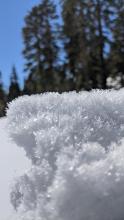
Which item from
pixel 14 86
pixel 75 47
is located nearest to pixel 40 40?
pixel 75 47

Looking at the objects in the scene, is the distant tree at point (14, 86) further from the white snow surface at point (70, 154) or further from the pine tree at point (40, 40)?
the white snow surface at point (70, 154)

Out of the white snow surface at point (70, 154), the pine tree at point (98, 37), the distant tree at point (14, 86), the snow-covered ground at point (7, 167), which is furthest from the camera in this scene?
the distant tree at point (14, 86)

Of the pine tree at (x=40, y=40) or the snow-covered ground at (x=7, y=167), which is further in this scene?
the pine tree at (x=40, y=40)

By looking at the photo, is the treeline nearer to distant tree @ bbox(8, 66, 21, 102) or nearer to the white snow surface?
distant tree @ bbox(8, 66, 21, 102)

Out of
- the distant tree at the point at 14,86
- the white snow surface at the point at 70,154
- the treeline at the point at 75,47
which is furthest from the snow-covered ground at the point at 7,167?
the distant tree at the point at 14,86

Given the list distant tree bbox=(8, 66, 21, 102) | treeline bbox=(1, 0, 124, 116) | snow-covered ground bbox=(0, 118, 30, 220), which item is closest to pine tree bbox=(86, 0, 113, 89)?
treeline bbox=(1, 0, 124, 116)

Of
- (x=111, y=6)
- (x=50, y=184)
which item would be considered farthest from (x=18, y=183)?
(x=111, y=6)

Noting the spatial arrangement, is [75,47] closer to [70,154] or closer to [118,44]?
[118,44]

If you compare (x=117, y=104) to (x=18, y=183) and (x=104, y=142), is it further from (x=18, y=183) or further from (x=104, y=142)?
(x=18, y=183)
